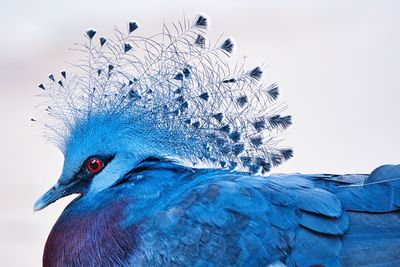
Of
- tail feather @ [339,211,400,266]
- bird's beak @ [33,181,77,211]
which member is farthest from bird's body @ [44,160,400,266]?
bird's beak @ [33,181,77,211]

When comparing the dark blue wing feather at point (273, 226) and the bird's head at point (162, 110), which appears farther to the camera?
the bird's head at point (162, 110)

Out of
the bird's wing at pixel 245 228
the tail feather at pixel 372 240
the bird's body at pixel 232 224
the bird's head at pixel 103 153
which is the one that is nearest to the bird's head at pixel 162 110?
the bird's head at pixel 103 153

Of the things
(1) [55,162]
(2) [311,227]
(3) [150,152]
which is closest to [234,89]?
(3) [150,152]

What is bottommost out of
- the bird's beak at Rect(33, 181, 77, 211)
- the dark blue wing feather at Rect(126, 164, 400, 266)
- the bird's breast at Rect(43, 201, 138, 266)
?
the dark blue wing feather at Rect(126, 164, 400, 266)

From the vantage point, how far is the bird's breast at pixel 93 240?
2326mm

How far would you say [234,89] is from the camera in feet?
8.53

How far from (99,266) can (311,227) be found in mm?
634

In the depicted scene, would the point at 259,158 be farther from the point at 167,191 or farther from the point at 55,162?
the point at 55,162

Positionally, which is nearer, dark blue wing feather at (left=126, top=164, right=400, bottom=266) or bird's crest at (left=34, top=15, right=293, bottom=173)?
dark blue wing feather at (left=126, top=164, right=400, bottom=266)

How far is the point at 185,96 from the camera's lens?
258 centimetres

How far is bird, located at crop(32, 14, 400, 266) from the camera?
229cm

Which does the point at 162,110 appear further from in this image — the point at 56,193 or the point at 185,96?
the point at 56,193

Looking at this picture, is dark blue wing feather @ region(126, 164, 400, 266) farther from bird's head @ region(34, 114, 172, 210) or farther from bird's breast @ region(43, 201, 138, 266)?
bird's head @ region(34, 114, 172, 210)

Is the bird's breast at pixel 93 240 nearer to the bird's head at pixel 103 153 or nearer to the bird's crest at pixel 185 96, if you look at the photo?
the bird's head at pixel 103 153
